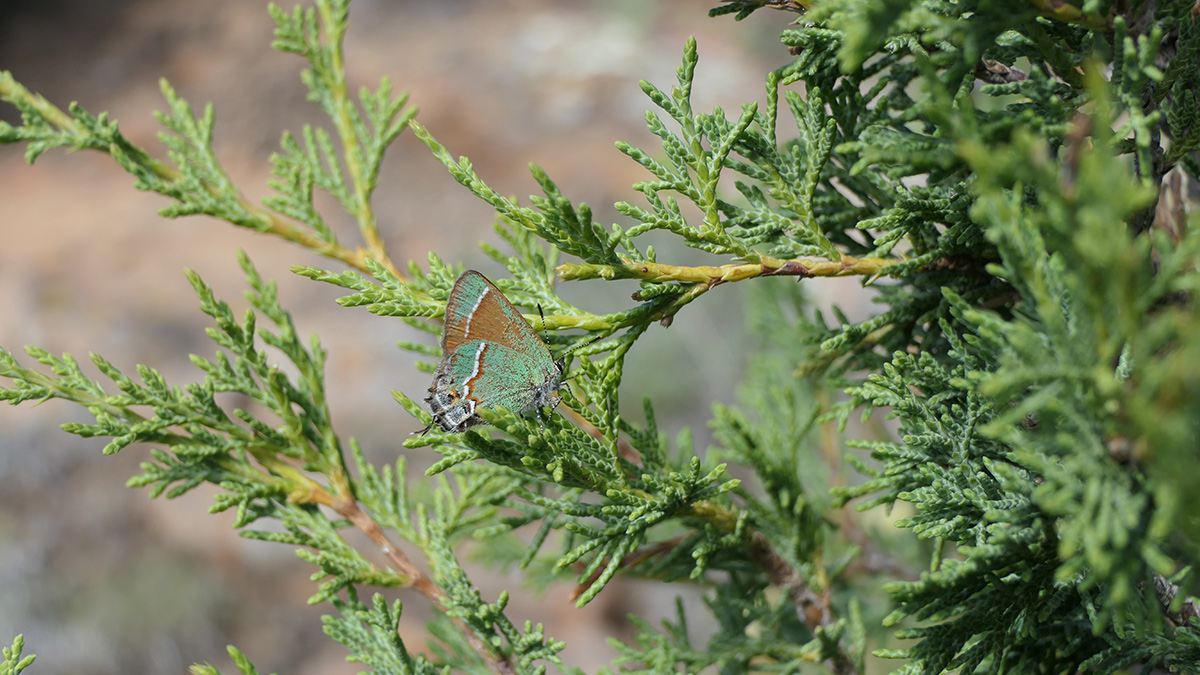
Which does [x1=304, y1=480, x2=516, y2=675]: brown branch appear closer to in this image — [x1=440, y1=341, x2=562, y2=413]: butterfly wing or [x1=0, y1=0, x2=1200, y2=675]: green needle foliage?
[x1=0, y1=0, x2=1200, y2=675]: green needle foliage

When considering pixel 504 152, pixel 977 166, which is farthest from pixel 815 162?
pixel 504 152

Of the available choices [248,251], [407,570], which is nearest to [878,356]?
[407,570]

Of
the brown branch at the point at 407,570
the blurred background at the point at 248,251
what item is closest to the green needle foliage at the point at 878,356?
the brown branch at the point at 407,570

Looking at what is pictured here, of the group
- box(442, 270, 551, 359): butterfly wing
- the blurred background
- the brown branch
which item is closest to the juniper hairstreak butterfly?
A: box(442, 270, 551, 359): butterfly wing

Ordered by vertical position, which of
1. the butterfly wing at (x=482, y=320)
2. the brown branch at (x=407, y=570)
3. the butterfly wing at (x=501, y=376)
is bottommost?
the brown branch at (x=407, y=570)

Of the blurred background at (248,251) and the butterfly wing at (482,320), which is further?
the blurred background at (248,251)

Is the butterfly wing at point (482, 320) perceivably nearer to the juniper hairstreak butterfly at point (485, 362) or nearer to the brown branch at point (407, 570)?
the juniper hairstreak butterfly at point (485, 362)

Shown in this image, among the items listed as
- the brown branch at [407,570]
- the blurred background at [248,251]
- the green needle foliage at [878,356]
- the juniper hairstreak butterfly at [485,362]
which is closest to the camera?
the green needle foliage at [878,356]
